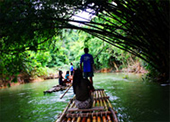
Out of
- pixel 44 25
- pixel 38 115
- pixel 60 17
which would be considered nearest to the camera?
pixel 44 25

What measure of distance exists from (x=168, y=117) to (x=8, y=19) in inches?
209

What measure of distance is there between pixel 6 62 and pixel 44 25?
6.04ft

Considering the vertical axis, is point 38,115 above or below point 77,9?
below

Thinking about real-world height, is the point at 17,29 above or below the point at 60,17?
below

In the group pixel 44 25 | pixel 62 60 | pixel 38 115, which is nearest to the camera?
pixel 44 25

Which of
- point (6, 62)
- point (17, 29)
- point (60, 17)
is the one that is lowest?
point (6, 62)

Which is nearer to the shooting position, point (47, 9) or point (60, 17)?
point (47, 9)

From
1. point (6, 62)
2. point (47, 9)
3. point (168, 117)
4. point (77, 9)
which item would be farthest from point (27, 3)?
point (168, 117)

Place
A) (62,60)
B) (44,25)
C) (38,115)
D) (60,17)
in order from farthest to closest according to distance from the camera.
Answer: (62,60), (38,115), (60,17), (44,25)

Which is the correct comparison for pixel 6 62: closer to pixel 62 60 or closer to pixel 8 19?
pixel 8 19

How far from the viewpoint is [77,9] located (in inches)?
189

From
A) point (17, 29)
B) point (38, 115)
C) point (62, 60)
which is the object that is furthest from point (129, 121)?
point (62, 60)

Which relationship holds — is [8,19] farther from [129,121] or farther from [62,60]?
[62,60]

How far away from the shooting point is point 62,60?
105ft
